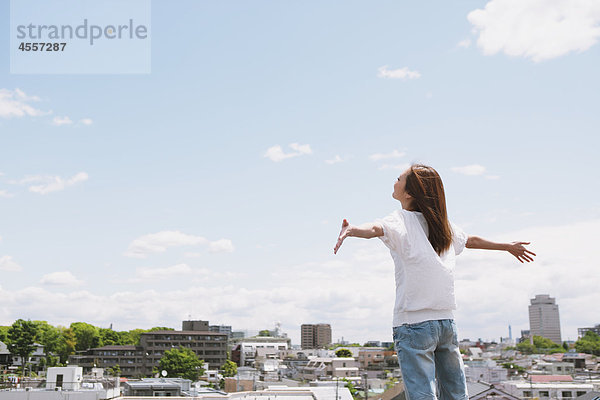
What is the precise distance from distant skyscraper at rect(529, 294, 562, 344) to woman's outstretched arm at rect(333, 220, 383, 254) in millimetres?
152568

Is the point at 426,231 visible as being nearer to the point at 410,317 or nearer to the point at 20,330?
A: the point at 410,317

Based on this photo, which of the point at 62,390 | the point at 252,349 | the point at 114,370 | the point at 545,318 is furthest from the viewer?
the point at 545,318

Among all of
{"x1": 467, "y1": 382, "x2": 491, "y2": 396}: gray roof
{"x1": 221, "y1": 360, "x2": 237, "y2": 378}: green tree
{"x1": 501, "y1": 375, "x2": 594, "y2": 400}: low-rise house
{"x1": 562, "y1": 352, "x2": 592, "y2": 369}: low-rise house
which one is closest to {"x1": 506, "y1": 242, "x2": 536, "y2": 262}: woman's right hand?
{"x1": 467, "y1": 382, "x2": 491, "y2": 396}: gray roof

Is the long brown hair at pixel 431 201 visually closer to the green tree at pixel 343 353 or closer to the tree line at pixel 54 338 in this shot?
the tree line at pixel 54 338

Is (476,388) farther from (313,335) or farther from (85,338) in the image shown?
(313,335)

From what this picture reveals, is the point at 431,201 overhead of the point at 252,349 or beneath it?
overhead

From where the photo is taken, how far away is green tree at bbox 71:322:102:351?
2221 inches

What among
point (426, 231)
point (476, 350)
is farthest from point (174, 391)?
point (476, 350)

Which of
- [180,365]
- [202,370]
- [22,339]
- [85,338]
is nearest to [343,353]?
[202,370]

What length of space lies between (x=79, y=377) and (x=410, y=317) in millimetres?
23782

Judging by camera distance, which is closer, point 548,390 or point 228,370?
point 548,390

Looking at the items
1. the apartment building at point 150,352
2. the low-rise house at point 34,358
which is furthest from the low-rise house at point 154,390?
the low-rise house at point 34,358

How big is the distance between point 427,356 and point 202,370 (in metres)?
45.4

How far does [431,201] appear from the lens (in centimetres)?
175
